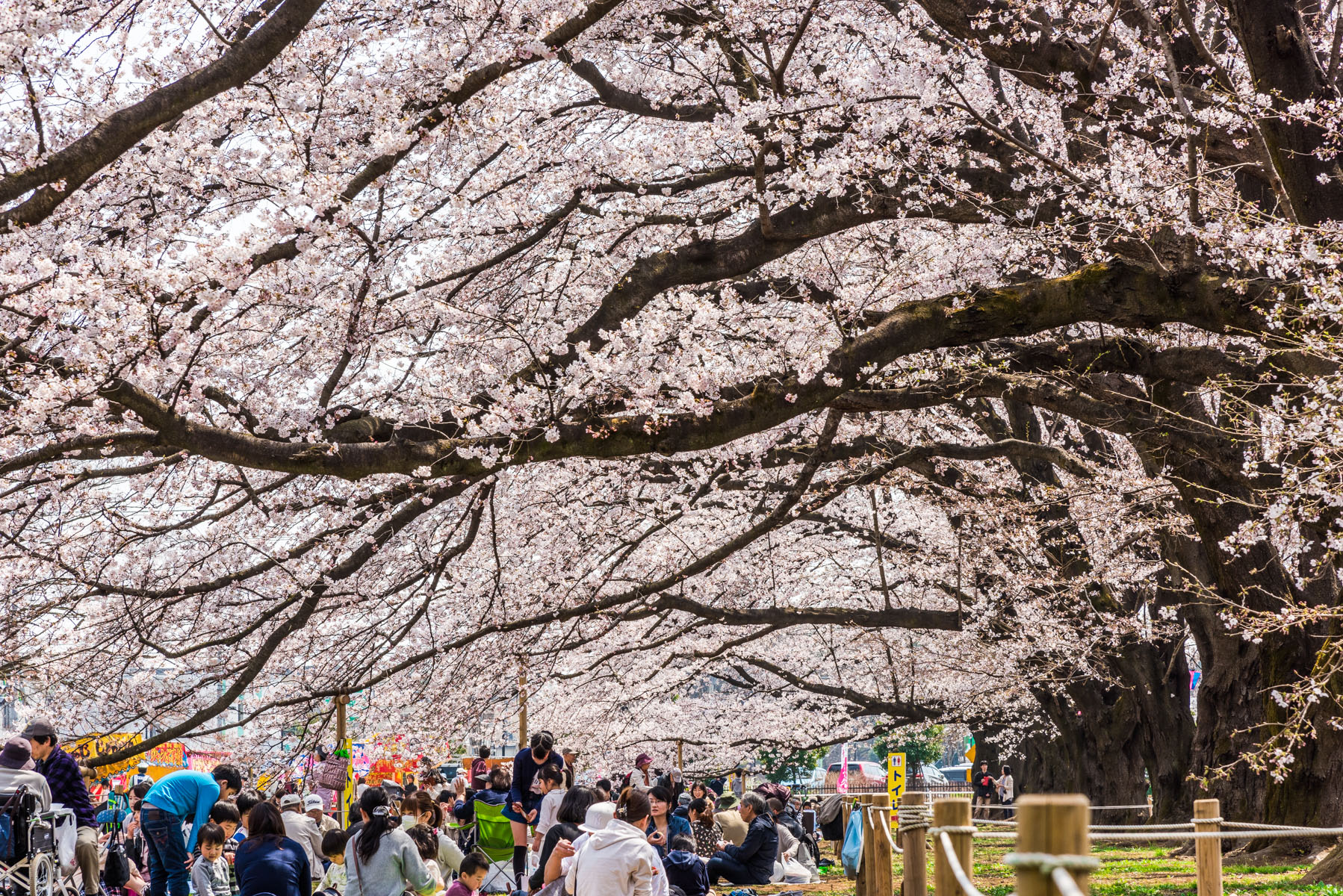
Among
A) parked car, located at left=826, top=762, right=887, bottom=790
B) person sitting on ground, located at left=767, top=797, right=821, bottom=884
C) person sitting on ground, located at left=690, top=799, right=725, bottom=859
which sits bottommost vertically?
parked car, located at left=826, top=762, right=887, bottom=790

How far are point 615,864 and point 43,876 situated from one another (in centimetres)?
328

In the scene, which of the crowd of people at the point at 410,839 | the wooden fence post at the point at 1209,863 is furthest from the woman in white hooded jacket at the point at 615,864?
the wooden fence post at the point at 1209,863

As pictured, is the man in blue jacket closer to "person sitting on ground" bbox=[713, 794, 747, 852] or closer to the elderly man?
the elderly man

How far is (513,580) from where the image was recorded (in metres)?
12.3

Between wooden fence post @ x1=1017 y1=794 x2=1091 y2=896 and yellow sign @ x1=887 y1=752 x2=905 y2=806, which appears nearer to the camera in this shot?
wooden fence post @ x1=1017 y1=794 x2=1091 y2=896

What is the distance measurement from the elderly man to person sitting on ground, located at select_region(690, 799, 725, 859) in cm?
488

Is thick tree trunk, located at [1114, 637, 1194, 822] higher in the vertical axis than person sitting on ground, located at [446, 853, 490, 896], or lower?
higher

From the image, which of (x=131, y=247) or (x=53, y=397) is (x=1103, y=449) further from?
(x=53, y=397)

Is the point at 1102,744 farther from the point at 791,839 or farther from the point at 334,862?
the point at 334,862

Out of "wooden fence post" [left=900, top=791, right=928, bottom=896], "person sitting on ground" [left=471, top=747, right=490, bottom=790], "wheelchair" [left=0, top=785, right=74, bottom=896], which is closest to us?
"wooden fence post" [left=900, top=791, right=928, bottom=896]

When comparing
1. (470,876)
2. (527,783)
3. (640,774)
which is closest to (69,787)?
(470,876)

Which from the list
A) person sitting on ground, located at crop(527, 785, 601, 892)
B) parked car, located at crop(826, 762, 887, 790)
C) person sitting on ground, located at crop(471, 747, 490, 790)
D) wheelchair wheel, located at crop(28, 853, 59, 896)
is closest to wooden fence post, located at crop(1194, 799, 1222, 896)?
person sitting on ground, located at crop(527, 785, 601, 892)

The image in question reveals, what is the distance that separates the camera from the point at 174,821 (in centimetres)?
842

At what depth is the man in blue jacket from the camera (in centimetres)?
838
